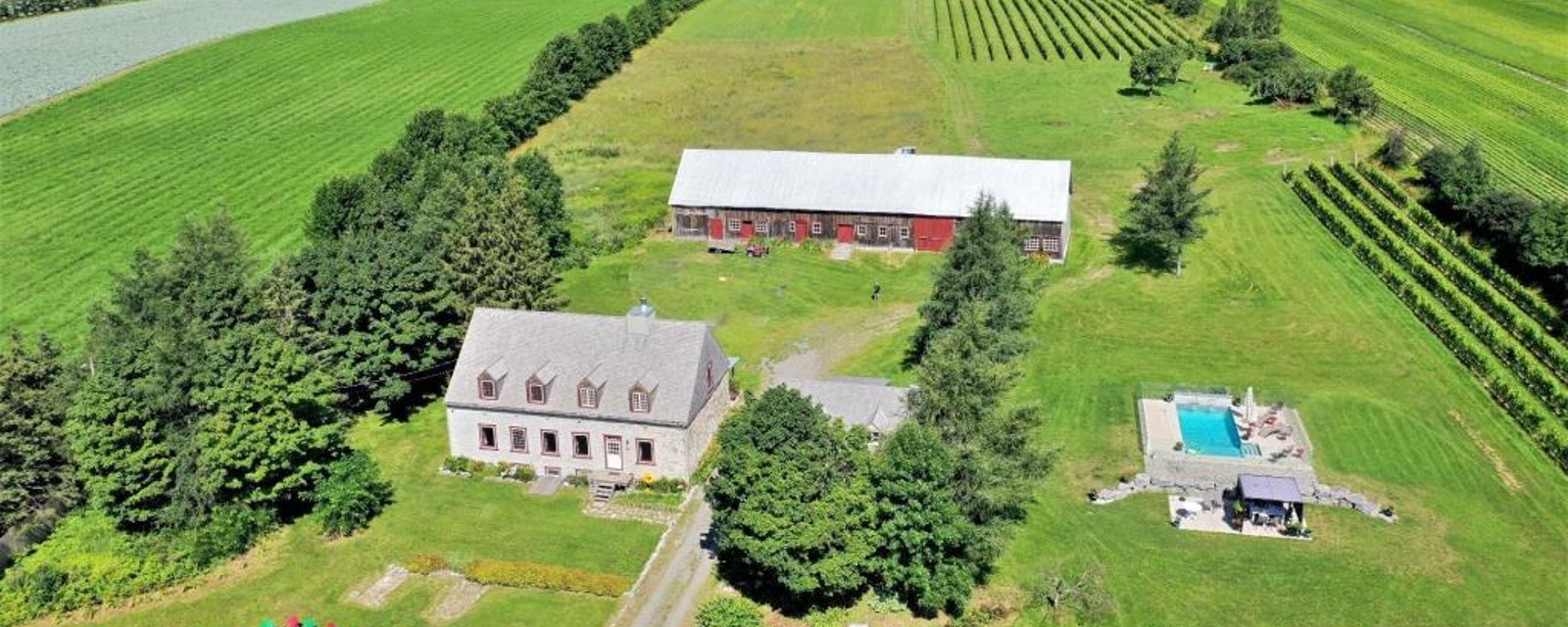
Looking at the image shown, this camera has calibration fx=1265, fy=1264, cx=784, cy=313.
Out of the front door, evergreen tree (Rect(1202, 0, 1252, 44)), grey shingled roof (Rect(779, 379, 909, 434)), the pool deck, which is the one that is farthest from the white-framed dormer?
evergreen tree (Rect(1202, 0, 1252, 44))

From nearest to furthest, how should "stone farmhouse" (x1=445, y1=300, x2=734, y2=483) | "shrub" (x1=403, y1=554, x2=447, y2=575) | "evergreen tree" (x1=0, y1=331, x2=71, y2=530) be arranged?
"shrub" (x1=403, y1=554, x2=447, y2=575), "evergreen tree" (x1=0, y1=331, x2=71, y2=530), "stone farmhouse" (x1=445, y1=300, x2=734, y2=483)

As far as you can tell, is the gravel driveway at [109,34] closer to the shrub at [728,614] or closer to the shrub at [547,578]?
the shrub at [547,578]

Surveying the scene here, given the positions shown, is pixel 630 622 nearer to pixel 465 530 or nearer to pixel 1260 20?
pixel 465 530

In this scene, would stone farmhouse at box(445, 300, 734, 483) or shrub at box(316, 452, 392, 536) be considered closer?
shrub at box(316, 452, 392, 536)

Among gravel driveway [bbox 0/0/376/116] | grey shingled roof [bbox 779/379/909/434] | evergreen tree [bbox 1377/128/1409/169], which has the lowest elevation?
grey shingled roof [bbox 779/379/909/434]

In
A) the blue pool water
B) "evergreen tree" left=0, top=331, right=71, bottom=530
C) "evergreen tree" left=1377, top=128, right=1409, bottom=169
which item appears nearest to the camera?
"evergreen tree" left=0, top=331, right=71, bottom=530

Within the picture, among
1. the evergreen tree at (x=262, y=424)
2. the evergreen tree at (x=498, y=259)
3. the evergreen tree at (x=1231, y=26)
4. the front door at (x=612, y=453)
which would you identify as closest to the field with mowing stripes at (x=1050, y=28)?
the evergreen tree at (x=1231, y=26)

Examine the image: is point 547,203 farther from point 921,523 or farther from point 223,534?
point 921,523

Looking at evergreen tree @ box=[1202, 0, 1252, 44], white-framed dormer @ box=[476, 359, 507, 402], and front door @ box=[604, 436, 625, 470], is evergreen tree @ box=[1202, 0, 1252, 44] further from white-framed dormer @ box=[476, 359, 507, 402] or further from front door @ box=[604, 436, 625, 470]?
white-framed dormer @ box=[476, 359, 507, 402]

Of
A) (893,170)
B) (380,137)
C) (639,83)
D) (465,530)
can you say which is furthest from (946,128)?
(465,530)
